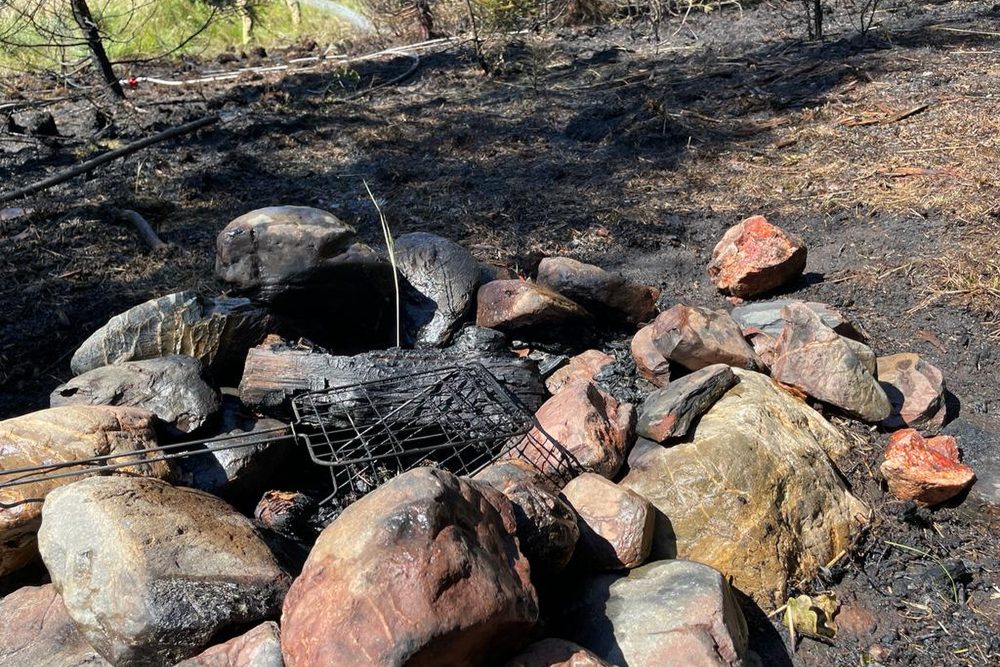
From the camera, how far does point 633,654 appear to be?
7.66 feet

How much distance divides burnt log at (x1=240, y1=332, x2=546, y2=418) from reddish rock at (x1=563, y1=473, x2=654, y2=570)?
2.72 ft

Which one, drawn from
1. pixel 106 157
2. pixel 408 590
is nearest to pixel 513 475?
pixel 408 590

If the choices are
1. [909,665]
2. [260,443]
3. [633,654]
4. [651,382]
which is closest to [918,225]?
[651,382]

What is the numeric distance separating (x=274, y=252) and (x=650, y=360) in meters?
1.77

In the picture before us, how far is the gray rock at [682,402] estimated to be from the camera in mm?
3094

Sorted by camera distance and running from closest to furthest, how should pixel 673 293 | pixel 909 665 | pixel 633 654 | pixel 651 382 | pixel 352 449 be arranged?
1. pixel 633 654
2. pixel 909 665
3. pixel 352 449
4. pixel 651 382
5. pixel 673 293

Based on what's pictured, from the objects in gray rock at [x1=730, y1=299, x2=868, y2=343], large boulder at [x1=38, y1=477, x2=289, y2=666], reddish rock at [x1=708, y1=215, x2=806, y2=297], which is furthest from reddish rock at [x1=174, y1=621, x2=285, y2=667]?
reddish rock at [x1=708, y1=215, x2=806, y2=297]

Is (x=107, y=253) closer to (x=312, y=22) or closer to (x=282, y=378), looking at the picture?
(x=282, y=378)

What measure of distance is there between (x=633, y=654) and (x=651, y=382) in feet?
5.06

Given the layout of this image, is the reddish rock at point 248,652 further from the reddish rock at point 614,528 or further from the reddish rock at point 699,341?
the reddish rock at point 699,341

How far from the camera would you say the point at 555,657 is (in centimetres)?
209

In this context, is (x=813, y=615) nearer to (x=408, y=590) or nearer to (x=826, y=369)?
(x=826, y=369)

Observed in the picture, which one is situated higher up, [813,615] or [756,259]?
[756,259]

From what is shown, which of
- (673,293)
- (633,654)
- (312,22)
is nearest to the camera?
(633,654)
